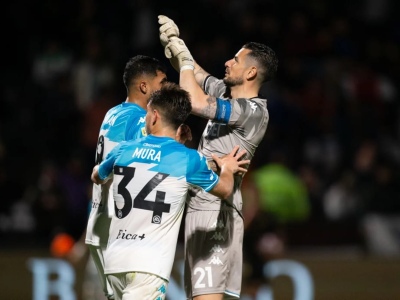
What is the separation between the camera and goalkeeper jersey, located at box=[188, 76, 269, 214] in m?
6.54

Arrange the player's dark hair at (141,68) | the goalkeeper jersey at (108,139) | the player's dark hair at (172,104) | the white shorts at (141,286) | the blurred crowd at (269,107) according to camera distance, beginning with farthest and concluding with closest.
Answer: the blurred crowd at (269,107), the player's dark hair at (141,68), the goalkeeper jersey at (108,139), the player's dark hair at (172,104), the white shorts at (141,286)

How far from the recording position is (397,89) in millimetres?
13172

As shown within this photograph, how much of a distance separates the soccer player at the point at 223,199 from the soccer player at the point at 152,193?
44 centimetres

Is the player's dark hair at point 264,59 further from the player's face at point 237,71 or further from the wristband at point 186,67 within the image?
the wristband at point 186,67

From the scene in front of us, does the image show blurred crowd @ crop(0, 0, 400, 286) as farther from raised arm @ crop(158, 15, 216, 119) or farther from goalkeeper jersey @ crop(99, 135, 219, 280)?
goalkeeper jersey @ crop(99, 135, 219, 280)

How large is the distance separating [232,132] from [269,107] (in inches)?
217

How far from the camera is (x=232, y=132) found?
266 inches

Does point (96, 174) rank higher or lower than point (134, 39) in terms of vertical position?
lower

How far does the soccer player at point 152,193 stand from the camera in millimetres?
6082

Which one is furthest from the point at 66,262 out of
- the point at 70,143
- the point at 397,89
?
the point at 397,89

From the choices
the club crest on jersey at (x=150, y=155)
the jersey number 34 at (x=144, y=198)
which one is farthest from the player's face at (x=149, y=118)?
the jersey number 34 at (x=144, y=198)

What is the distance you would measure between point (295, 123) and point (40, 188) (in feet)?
11.0

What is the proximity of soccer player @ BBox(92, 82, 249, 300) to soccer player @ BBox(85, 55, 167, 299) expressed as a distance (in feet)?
2.07

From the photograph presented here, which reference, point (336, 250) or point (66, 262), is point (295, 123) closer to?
point (336, 250)
